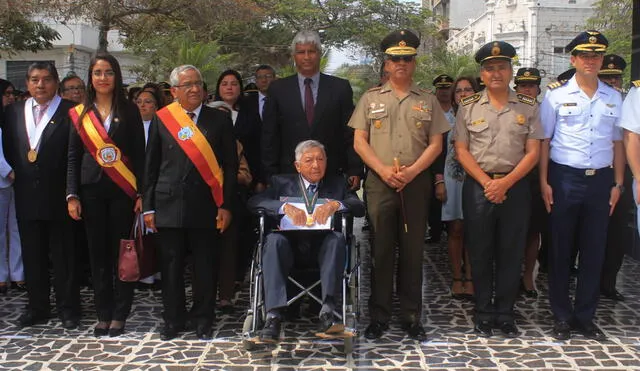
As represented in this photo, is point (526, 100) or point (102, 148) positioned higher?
point (526, 100)

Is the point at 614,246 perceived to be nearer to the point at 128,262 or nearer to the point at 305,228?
the point at 305,228

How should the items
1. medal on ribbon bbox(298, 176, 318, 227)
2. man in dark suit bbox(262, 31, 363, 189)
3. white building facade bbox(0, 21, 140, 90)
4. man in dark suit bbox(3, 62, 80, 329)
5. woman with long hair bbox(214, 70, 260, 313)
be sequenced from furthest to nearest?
white building facade bbox(0, 21, 140, 90)
woman with long hair bbox(214, 70, 260, 313)
man in dark suit bbox(262, 31, 363, 189)
man in dark suit bbox(3, 62, 80, 329)
medal on ribbon bbox(298, 176, 318, 227)

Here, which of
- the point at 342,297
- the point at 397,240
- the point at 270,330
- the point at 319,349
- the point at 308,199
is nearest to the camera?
the point at 270,330

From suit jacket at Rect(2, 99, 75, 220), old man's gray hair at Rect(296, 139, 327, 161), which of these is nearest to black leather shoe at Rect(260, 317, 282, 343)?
old man's gray hair at Rect(296, 139, 327, 161)

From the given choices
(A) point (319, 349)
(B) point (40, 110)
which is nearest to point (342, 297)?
(A) point (319, 349)

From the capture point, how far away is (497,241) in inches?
160

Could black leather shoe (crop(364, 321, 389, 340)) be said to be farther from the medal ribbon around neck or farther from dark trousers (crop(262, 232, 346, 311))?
the medal ribbon around neck

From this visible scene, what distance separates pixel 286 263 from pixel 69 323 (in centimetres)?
158

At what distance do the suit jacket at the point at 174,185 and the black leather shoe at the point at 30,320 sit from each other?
1173 millimetres

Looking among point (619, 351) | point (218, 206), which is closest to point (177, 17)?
point (218, 206)

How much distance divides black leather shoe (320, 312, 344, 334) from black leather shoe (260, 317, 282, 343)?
26cm

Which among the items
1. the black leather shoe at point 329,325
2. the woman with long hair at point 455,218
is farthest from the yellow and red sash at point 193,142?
the woman with long hair at point 455,218

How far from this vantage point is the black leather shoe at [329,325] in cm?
349

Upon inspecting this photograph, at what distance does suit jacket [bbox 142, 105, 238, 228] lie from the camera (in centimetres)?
388
